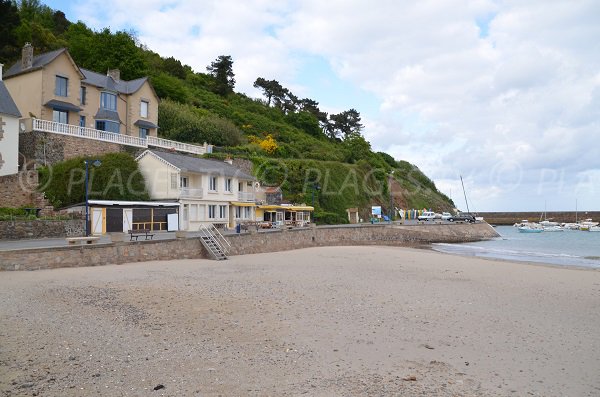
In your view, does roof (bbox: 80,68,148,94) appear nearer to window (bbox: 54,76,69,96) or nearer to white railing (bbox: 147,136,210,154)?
window (bbox: 54,76,69,96)

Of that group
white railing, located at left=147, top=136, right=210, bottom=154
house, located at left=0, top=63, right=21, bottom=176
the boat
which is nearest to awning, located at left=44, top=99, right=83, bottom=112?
house, located at left=0, top=63, right=21, bottom=176

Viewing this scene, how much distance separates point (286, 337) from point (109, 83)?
38.6 metres

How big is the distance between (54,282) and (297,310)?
7314 mm

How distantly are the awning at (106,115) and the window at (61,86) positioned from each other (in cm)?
319

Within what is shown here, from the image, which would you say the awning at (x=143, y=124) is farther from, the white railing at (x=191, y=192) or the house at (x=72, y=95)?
the white railing at (x=191, y=192)

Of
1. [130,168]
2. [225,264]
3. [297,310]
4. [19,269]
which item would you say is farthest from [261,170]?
[297,310]

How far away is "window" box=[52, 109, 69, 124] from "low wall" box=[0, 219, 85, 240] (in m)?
14.7

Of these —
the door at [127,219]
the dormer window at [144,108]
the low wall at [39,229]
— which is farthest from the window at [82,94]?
the low wall at [39,229]

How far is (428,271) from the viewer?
747 inches

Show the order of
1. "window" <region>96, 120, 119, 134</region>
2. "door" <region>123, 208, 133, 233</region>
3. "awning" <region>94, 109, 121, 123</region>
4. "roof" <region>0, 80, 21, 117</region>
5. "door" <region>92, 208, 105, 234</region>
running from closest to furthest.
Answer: "door" <region>92, 208, 105, 234</region>
"door" <region>123, 208, 133, 233</region>
"roof" <region>0, 80, 21, 117</region>
"awning" <region>94, 109, 121, 123</region>
"window" <region>96, 120, 119, 134</region>

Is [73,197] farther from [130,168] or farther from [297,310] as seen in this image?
[297,310]

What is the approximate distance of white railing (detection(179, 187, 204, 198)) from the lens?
30.6 metres

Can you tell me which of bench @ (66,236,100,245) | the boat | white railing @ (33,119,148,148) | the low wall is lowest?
the boat

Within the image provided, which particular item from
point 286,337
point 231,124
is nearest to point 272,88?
point 231,124
